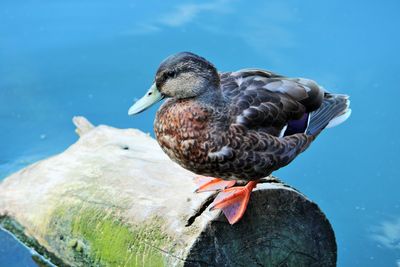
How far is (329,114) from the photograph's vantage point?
2980 mm

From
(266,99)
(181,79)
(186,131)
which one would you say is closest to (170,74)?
(181,79)

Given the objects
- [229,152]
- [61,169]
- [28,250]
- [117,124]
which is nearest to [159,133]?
[229,152]

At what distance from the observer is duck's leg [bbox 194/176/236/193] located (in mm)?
2723

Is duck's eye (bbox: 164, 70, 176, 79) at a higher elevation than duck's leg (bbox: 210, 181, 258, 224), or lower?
higher

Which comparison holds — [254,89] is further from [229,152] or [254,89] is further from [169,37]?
[169,37]

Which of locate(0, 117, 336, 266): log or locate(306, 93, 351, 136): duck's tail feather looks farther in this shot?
locate(306, 93, 351, 136): duck's tail feather

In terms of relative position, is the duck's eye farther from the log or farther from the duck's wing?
the log

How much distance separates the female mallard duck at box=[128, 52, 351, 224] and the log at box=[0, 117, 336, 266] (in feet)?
0.33

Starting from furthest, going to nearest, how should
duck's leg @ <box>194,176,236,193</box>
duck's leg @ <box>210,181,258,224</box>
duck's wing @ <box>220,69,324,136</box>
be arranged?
1. duck's leg @ <box>194,176,236,193</box>
2. duck's wing @ <box>220,69,324,136</box>
3. duck's leg @ <box>210,181,258,224</box>

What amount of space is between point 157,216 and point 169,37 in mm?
3131

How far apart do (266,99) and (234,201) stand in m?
0.45

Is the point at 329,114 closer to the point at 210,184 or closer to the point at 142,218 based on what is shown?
the point at 210,184

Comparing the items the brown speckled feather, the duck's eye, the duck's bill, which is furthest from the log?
the duck's eye

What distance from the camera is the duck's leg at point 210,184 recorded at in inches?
107
